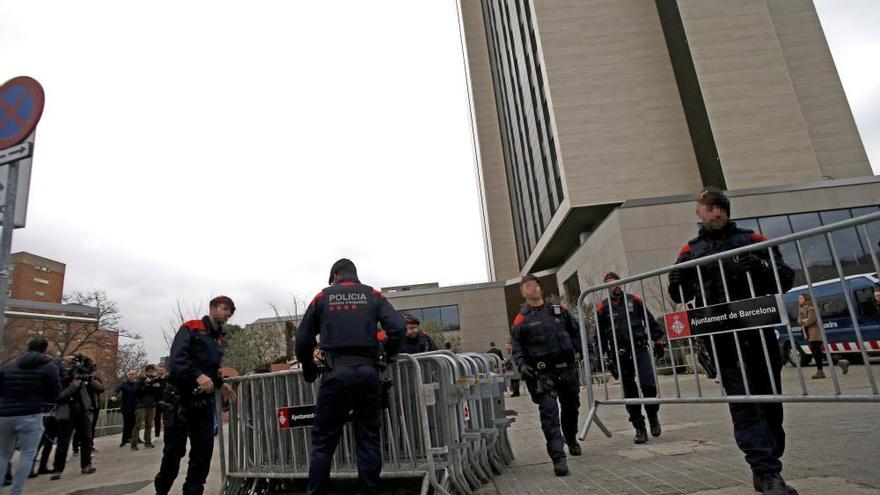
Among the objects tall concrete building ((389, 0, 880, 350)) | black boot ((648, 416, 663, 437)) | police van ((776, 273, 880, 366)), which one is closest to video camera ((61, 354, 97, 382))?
black boot ((648, 416, 663, 437))

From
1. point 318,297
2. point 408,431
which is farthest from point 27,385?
point 408,431

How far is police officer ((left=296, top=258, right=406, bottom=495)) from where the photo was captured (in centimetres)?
364

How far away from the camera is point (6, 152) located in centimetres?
313

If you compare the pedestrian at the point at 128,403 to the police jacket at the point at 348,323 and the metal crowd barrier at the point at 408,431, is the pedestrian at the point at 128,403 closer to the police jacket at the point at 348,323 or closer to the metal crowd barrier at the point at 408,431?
the metal crowd barrier at the point at 408,431

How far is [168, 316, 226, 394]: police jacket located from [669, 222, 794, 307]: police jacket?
13.6 feet

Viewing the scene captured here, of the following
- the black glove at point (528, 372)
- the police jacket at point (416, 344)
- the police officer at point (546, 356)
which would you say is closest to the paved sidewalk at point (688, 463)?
the police officer at point (546, 356)

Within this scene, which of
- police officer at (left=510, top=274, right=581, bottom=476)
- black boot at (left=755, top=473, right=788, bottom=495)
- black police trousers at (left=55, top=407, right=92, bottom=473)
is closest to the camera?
black boot at (left=755, top=473, right=788, bottom=495)

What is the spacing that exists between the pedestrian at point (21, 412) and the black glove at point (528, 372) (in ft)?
17.3

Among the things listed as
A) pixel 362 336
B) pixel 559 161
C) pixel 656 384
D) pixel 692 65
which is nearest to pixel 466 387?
pixel 362 336

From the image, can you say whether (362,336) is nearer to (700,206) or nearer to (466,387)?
(466,387)

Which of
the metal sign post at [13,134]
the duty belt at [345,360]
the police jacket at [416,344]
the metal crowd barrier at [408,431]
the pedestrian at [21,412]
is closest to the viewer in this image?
the metal sign post at [13,134]

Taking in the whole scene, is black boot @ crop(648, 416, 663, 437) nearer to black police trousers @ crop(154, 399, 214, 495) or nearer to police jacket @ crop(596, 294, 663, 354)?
police jacket @ crop(596, 294, 663, 354)

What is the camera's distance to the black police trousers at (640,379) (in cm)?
571

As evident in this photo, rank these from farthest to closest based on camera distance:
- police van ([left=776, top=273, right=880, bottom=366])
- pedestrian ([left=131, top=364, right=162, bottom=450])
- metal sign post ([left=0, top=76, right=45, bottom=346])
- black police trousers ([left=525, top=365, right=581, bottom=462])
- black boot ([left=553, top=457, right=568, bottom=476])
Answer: pedestrian ([left=131, top=364, right=162, bottom=450])
black police trousers ([left=525, top=365, right=581, bottom=462])
black boot ([left=553, top=457, right=568, bottom=476])
police van ([left=776, top=273, right=880, bottom=366])
metal sign post ([left=0, top=76, right=45, bottom=346])
